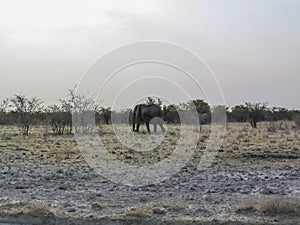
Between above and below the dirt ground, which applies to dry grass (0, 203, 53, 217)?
below

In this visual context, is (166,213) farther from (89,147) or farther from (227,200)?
(89,147)

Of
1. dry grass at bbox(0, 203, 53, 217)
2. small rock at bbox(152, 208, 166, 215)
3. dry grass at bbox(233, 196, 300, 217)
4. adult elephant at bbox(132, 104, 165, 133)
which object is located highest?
adult elephant at bbox(132, 104, 165, 133)

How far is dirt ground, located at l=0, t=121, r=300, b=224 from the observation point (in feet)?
23.1

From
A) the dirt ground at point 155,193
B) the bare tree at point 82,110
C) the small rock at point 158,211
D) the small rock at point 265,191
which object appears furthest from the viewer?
the bare tree at point 82,110

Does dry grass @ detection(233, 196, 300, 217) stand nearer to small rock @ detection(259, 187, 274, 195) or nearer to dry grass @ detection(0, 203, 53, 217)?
small rock @ detection(259, 187, 274, 195)

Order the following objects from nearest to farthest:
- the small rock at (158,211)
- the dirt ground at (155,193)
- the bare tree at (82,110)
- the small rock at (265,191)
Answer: the dirt ground at (155,193) < the small rock at (158,211) < the small rock at (265,191) < the bare tree at (82,110)

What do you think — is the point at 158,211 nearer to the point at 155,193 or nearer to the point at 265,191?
the point at 155,193

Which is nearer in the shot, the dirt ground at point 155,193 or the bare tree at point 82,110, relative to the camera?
the dirt ground at point 155,193

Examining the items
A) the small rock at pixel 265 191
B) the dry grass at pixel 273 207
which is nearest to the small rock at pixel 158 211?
the dry grass at pixel 273 207

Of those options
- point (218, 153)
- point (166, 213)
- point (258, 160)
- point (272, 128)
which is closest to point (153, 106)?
point (272, 128)

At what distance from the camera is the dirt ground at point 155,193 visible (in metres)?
7.04

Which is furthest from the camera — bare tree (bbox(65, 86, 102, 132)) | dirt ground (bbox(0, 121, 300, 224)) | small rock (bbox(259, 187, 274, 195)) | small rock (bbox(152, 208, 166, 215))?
bare tree (bbox(65, 86, 102, 132))

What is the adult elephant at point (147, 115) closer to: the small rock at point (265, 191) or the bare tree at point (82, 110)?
the bare tree at point (82, 110)

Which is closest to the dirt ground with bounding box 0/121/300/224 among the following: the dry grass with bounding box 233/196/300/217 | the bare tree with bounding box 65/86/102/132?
the dry grass with bounding box 233/196/300/217
